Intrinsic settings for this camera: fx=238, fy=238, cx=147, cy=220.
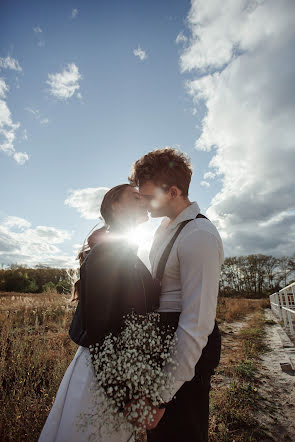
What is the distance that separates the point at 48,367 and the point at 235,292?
40.9m

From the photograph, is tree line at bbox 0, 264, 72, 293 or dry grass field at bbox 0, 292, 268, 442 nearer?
dry grass field at bbox 0, 292, 268, 442

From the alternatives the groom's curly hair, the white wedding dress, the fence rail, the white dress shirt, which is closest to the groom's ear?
the groom's curly hair

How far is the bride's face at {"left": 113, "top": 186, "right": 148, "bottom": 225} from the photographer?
1.86m

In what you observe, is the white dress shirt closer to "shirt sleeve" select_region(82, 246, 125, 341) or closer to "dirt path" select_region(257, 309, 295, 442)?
"shirt sleeve" select_region(82, 246, 125, 341)

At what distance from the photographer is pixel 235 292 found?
4019 cm

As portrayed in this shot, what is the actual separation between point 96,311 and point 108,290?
0.41 feet

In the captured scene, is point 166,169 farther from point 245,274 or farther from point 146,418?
point 245,274

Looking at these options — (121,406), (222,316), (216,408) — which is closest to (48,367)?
(216,408)


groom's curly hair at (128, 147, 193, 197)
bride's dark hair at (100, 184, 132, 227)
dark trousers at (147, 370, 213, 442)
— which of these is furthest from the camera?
groom's curly hair at (128, 147, 193, 197)

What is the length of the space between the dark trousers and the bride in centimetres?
23

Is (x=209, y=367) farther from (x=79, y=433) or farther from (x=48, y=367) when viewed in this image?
(x=48, y=367)

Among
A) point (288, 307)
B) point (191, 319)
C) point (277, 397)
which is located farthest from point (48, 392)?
point (288, 307)

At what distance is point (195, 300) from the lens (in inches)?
53.2

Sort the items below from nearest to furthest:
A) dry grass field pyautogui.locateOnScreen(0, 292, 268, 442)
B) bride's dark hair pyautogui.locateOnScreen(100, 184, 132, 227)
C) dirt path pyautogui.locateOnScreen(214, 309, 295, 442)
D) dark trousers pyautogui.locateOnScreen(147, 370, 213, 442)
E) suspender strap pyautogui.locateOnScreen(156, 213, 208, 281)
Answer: dark trousers pyautogui.locateOnScreen(147, 370, 213, 442)
suspender strap pyautogui.locateOnScreen(156, 213, 208, 281)
bride's dark hair pyautogui.locateOnScreen(100, 184, 132, 227)
dry grass field pyautogui.locateOnScreen(0, 292, 268, 442)
dirt path pyautogui.locateOnScreen(214, 309, 295, 442)
